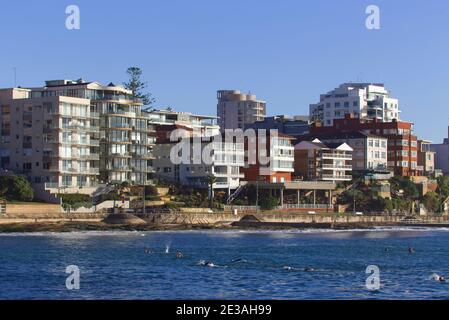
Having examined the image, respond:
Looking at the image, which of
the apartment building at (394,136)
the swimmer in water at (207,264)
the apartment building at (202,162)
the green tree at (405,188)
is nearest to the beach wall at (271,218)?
the green tree at (405,188)

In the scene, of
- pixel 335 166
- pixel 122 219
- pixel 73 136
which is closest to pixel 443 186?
pixel 335 166

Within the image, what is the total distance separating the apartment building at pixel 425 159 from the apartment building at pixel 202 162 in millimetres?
56530

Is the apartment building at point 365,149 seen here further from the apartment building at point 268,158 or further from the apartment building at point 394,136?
the apartment building at point 268,158

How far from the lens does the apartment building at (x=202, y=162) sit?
144375mm

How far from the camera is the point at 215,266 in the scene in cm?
6731

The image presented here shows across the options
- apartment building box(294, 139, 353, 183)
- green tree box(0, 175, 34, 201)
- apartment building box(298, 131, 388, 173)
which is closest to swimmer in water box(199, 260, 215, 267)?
green tree box(0, 175, 34, 201)

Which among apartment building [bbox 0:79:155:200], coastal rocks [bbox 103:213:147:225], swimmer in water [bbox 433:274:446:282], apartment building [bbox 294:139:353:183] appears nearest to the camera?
swimmer in water [bbox 433:274:446:282]

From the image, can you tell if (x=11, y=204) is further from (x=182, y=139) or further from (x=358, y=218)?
(x=358, y=218)

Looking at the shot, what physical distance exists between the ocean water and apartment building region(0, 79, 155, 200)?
2180 centimetres

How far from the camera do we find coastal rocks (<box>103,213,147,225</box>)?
115m

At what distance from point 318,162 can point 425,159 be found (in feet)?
126

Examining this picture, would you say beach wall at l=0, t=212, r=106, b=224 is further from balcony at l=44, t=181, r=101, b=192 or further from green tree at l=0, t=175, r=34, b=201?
balcony at l=44, t=181, r=101, b=192
